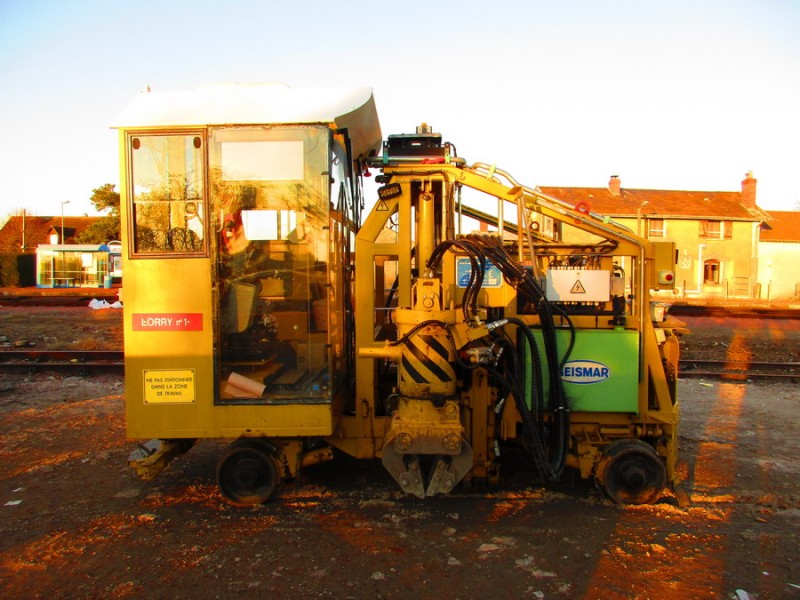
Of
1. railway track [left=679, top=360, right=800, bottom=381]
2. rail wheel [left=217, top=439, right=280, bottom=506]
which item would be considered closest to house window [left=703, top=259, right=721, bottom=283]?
railway track [left=679, top=360, right=800, bottom=381]

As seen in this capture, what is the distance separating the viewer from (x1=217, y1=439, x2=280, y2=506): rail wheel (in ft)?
14.4

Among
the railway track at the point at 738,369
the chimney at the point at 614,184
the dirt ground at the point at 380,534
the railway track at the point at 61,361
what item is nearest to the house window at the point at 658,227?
the chimney at the point at 614,184

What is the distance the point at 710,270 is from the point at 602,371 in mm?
33453

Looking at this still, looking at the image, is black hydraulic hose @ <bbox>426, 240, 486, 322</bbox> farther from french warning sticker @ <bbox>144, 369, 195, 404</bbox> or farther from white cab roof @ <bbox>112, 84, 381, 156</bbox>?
french warning sticker @ <bbox>144, 369, 195, 404</bbox>

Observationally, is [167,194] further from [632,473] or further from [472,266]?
[632,473]

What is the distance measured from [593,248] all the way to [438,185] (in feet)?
4.52

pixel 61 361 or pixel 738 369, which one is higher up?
pixel 61 361

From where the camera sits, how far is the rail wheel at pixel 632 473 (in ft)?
14.4

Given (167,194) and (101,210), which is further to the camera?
(101,210)

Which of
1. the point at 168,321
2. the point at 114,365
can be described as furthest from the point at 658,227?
the point at 168,321

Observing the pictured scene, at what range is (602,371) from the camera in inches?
175

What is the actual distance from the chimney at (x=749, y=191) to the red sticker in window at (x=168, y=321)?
38.5 metres

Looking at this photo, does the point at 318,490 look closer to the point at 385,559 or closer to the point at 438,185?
the point at 385,559

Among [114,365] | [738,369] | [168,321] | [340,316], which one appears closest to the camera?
[168,321]
